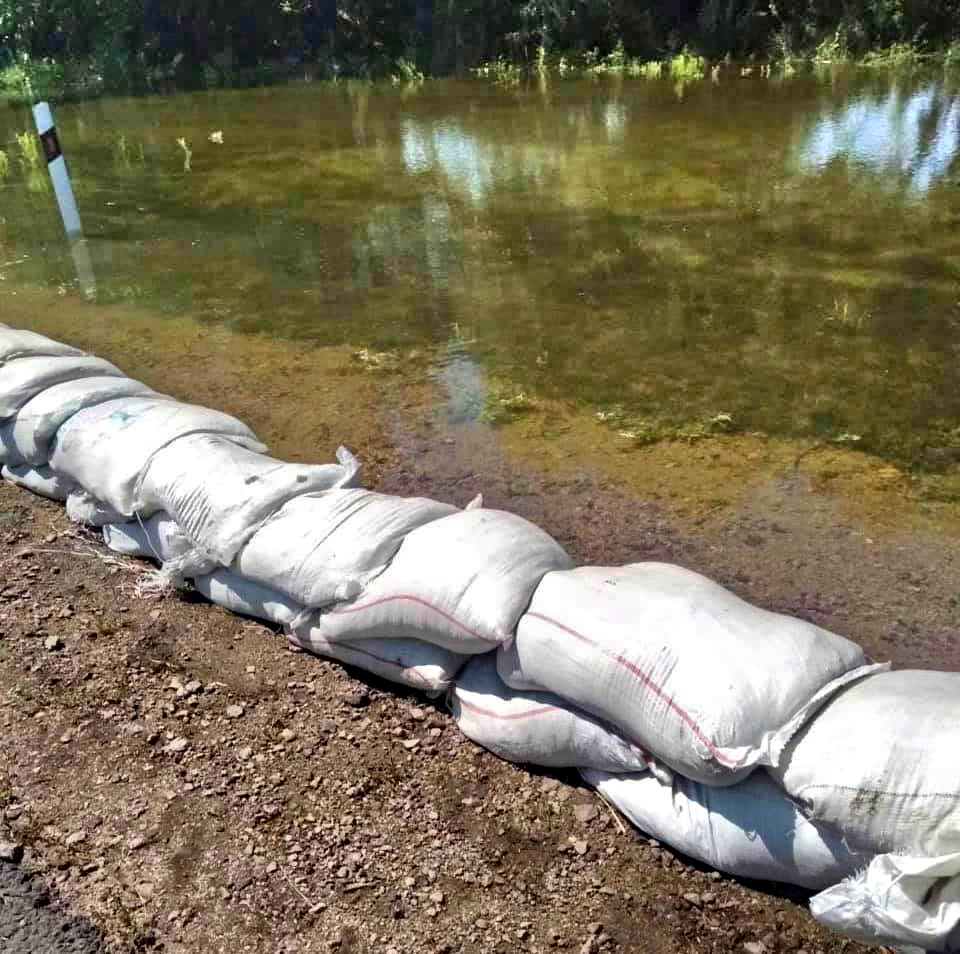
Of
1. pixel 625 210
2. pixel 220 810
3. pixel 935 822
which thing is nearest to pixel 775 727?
pixel 935 822

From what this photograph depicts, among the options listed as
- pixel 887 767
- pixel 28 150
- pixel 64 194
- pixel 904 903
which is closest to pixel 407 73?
pixel 28 150

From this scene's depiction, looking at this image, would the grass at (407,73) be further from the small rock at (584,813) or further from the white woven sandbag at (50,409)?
the small rock at (584,813)

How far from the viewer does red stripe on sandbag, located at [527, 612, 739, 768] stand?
5.55ft

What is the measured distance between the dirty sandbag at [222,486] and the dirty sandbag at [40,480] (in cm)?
57

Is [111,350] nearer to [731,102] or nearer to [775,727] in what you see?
[775,727]

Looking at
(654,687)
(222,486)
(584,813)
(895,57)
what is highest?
(895,57)

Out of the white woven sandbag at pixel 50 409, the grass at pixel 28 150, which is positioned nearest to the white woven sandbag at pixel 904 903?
the white woven sandbag at pixel 50 409

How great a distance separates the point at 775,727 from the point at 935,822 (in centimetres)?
29

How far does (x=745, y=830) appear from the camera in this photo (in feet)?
5.74

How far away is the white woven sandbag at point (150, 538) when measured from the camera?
8.96 feet

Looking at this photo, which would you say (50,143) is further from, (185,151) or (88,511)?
(185,151)

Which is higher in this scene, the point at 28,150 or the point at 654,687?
the point at 28,150

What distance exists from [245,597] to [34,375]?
1.30 metres

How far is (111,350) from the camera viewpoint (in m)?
4.60
